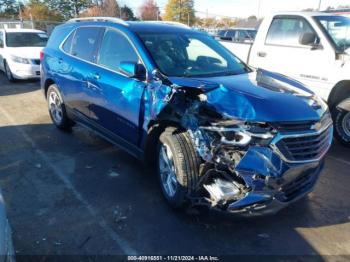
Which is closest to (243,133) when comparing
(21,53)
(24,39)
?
(21,53)

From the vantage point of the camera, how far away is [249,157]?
2949mm

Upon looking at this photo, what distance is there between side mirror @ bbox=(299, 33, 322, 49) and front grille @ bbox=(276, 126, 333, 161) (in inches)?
111

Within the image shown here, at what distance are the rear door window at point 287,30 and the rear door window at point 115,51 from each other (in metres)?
3.24

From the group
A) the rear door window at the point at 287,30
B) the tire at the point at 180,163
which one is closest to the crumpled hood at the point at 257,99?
the tire at the point at 180,163

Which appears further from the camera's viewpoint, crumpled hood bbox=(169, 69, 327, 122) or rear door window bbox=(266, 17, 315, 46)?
rear door window bbox=(266, 17, 315, 46)

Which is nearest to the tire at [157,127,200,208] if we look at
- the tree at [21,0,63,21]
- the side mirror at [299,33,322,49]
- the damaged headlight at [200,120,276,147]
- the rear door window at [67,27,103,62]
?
the damaged headlight at [200,120,276,147]

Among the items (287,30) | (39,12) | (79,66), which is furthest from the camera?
(39,12)

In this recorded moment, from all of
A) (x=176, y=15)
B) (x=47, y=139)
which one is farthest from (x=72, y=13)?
(x=47, y=139)

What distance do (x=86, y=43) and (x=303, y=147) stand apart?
138 inches

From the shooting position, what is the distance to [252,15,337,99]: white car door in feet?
18.4

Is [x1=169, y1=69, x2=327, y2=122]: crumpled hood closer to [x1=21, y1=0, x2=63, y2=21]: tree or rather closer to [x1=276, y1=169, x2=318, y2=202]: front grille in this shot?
[x1=276, y1=169, x2=318, y2=202]: front grille

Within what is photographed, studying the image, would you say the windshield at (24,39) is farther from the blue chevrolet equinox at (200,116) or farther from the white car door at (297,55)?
the white car door at (297,55)

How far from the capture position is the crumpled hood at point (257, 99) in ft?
10.2

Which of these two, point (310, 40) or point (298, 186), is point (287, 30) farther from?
point (298, 186)
